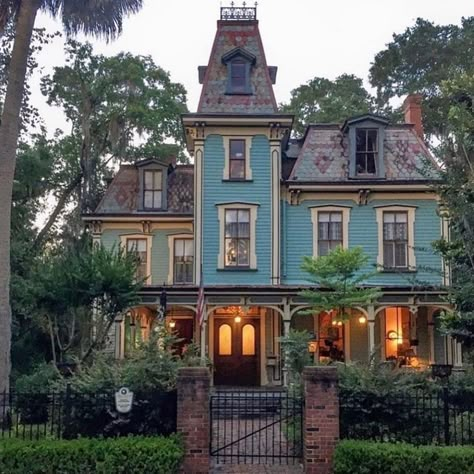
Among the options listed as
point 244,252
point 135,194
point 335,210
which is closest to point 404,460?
point 244,252

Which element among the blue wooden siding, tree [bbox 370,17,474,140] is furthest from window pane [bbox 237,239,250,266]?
tree [bbox 370,17,474,140]

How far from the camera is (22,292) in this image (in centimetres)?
2200

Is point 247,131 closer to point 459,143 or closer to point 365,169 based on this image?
point 365,169

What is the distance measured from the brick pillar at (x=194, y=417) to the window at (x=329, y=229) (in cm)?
1267

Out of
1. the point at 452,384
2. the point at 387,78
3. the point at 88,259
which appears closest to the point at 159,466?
the point at 452,384

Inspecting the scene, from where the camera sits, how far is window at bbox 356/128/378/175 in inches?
891

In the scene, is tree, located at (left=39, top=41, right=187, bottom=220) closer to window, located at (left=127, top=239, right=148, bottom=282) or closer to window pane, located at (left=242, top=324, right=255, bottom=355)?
window, located at (left=127, top=239, right=148, bottom=282)

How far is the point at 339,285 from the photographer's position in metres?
19.4

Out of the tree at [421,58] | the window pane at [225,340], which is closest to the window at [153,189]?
the window pane at [225,340]

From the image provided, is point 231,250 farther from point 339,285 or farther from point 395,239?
point 395,239

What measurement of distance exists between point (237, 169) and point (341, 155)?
3.60 metres

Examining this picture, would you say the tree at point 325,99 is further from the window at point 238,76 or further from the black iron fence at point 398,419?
the black iron fence at point 398,419

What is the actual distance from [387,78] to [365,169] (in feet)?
67.0

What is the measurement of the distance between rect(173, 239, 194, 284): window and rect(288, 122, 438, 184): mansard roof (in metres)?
4.21
